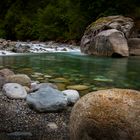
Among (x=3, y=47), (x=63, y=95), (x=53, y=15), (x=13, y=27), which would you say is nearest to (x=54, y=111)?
(x=63, y=95)

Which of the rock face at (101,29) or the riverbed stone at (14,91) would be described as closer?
the riverbed stone at (14,91)

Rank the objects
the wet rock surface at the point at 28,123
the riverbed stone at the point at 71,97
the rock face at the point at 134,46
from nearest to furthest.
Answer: the wet rock surface at the point at 28,123
the riverbed stone at the point at 71,97
the rock face at the point at 134,46

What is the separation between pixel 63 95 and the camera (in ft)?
24.5

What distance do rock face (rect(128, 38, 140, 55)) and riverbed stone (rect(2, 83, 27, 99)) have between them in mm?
13514

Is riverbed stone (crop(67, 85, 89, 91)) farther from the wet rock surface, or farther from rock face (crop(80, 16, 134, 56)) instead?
rock face (crop(80, 16, 134, 56))

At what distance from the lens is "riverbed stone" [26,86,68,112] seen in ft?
23.0

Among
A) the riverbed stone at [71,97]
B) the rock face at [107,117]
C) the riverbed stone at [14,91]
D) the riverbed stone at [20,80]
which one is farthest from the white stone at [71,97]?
the rock face at [107,117]

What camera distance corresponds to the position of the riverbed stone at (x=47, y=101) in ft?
23.0

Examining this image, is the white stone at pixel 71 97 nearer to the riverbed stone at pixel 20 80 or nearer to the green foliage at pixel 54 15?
the riverbed stone at pixel 20 80

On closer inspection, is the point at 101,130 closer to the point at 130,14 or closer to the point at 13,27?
the point at 130,14

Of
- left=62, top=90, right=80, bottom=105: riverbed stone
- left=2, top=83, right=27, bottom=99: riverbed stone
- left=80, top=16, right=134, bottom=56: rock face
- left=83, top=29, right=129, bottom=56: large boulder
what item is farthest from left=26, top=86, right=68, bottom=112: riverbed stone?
left=80, top=16, right=134, bottom=56: rock face

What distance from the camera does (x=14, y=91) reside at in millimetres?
8266

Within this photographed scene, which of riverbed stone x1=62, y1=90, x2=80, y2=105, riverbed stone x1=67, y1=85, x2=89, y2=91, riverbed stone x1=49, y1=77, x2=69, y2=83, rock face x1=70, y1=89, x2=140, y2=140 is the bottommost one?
riverbed stone x1=49, y1=77, x2=69, y2=83

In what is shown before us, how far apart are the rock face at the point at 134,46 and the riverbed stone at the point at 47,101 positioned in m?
14.3
